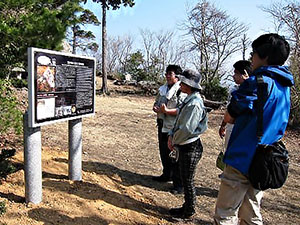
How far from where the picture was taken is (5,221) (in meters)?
Result: 2.44

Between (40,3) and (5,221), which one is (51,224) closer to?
(5,221)

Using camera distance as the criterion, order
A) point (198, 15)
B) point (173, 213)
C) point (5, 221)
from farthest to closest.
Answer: point (198, 15), point (173, 213), point (5, 221)

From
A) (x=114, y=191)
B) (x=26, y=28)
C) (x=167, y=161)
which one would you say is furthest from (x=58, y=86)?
(x=167, y=161)

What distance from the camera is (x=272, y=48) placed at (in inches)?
71.2

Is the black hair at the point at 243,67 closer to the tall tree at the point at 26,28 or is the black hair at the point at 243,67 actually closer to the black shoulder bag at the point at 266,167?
the black shoulder bag at the point at 266,167

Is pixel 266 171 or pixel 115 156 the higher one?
pixel 266 171

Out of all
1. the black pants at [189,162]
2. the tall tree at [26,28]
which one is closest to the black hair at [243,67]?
the black pants at [189,162]

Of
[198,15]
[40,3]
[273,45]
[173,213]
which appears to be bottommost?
[173,213]

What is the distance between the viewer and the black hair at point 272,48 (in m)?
1.80

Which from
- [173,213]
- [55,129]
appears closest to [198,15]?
[55,129]

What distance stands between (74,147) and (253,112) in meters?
2.23

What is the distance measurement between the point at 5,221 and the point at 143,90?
624 inches

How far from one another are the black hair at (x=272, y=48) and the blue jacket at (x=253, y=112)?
0.19 feet

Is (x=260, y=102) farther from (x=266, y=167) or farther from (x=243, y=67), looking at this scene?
(x=243, y=67)
